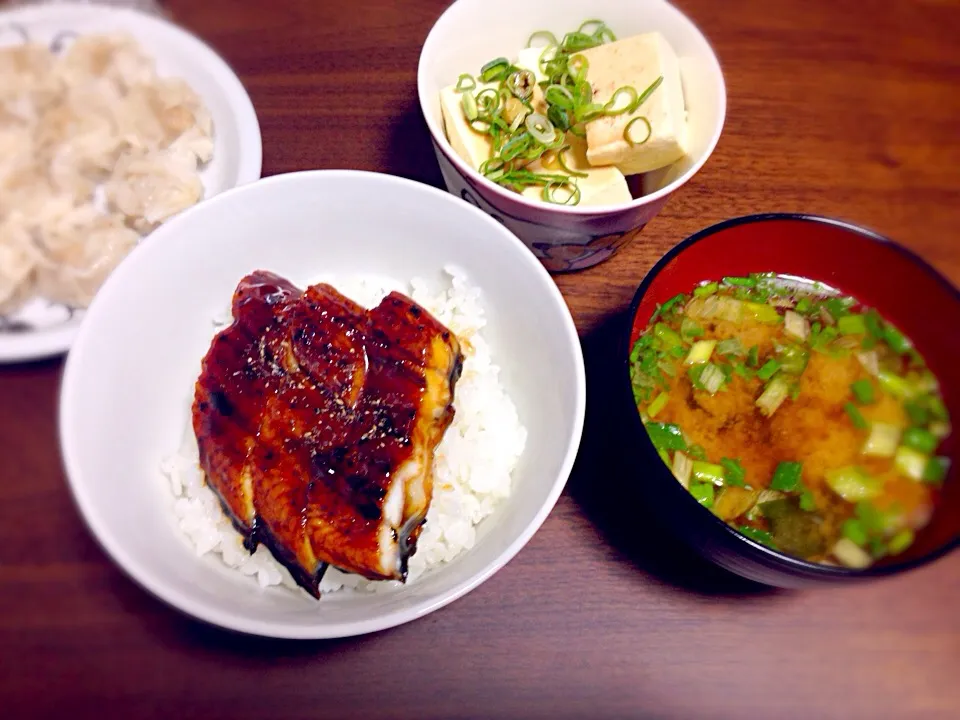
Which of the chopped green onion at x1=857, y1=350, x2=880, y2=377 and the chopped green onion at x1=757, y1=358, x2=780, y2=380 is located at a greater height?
the chopped green onion at x1=857, y1=350, x2=880, y2=377

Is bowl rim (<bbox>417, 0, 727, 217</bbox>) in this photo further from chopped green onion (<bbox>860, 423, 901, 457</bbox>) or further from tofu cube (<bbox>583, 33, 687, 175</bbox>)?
chopped green onion (<bbox>860, 423, 901, 457</bbox>)

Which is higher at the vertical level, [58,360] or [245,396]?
[245,396]

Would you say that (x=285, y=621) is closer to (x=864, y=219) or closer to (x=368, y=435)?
(x=368, y=435)

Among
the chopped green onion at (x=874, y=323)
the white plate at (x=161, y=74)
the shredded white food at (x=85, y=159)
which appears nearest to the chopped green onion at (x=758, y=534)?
the chopped green onion at (x=874, y=323)

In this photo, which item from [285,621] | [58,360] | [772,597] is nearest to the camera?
[285,621]

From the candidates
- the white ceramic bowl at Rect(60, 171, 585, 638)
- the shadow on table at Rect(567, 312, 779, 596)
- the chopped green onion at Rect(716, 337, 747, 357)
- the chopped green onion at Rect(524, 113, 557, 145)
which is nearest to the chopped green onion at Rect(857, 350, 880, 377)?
the chopped green onion at Rect(716, 337, 747, 357)

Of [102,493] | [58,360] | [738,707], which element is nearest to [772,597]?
[738,707]

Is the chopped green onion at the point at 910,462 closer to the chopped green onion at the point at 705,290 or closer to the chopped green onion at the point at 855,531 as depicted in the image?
the chopped green onion at the point at 855,531
